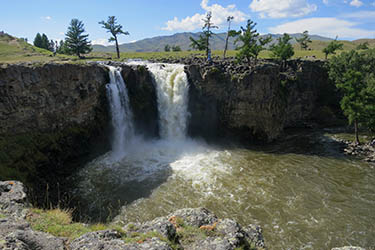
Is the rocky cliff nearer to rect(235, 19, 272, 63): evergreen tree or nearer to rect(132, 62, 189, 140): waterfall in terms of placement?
rect(132, 62, 189, 140): waterfall

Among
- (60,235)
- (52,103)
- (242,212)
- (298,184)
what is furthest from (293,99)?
(60,235)

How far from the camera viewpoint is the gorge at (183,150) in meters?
16.3

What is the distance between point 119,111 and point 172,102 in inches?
273

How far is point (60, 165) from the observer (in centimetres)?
2177

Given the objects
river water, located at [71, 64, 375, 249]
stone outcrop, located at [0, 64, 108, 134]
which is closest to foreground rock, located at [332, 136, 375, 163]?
river water, located at [71, 64, 375, 249]

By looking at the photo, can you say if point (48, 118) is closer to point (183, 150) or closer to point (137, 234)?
point (183, 150)

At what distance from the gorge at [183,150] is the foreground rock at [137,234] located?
6.84 meters

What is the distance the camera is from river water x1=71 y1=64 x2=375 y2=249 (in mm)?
14977

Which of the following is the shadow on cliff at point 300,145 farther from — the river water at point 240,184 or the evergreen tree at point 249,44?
the evergreen tree at point 249,44

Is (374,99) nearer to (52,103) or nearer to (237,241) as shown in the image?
(237,241)

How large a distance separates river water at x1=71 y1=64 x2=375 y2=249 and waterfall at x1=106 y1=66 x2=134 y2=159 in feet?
3.52

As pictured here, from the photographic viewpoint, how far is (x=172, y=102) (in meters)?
29.7

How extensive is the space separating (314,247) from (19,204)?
586 inches

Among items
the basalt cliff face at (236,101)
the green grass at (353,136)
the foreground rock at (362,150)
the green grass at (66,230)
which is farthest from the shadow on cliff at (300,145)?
the green grass at (66,230)
